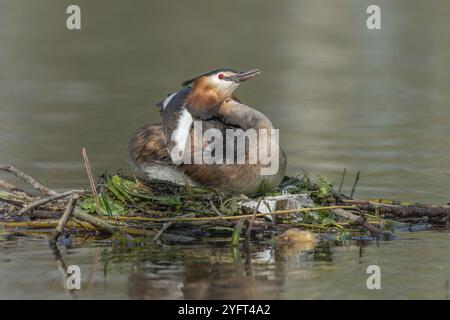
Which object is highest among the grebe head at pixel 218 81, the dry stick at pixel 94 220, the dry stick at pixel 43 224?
the grebe head at pixel 218 81

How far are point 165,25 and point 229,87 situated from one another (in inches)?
625

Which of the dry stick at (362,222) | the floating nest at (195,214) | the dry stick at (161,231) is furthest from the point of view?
the dry stick at (362,222)

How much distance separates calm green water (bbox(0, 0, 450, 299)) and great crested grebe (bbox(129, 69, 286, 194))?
1122 millimetres

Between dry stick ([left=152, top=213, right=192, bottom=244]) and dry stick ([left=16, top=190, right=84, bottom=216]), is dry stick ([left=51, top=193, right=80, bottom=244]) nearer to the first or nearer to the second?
dry stick ([left=16, top=190, right=84, bottom=216])

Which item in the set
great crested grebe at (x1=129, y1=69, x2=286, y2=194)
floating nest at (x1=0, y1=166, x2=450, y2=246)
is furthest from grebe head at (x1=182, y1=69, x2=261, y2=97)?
floating nest at (x1=0, y1=166, x2=450, y2=246)

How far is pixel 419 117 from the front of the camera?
51.7 ft

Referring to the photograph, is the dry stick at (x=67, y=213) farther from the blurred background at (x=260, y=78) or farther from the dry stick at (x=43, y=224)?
the blurred background at (x=260, y=78)

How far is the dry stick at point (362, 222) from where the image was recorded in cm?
879

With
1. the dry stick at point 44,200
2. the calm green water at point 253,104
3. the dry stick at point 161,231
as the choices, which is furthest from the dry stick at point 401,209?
the dry stick at point 44,200

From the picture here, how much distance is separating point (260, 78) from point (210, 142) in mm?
9872

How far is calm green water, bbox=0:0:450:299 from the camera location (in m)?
7.62

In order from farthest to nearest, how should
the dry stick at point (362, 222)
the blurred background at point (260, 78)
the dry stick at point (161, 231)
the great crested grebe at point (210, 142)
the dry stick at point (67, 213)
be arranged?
the blurred background at point (260, 78), the great crested grebe at point (210, 142), the dry stick at point (362, 222), the dry stick at point (161, 231), the dry stick at point (67, 213)

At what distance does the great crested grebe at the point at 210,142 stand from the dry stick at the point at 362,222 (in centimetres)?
71
